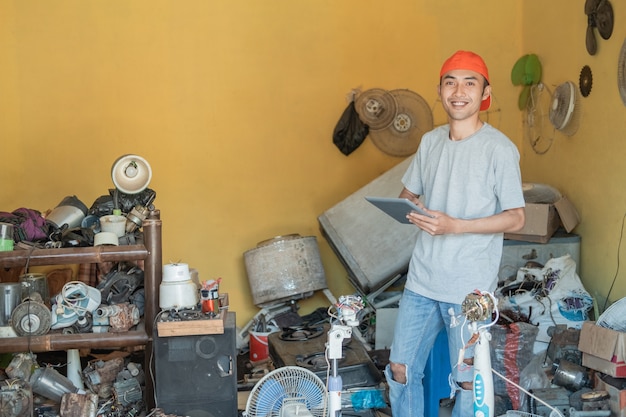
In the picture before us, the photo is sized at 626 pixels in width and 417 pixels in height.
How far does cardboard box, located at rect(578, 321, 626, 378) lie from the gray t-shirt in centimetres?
115

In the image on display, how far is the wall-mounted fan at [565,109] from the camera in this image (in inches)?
196

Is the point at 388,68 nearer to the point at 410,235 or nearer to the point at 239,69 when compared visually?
the point at 239,69

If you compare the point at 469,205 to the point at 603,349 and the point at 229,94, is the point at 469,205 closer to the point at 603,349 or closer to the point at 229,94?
the point at 603,349

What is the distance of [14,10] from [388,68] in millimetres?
3025

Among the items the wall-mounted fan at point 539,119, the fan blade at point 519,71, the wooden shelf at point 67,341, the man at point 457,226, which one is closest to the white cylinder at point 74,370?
the wooden shelf at point 67,341

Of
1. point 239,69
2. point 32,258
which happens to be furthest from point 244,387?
point 239,69

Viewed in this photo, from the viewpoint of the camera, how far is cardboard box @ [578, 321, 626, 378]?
3658 mm

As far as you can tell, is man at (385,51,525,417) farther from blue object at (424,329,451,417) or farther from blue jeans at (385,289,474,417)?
blue object at (424,329,451,417)

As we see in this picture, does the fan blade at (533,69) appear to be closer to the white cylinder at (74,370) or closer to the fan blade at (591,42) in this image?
the fan blade at (591,42)

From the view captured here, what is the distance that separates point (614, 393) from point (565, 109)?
86.6 inches

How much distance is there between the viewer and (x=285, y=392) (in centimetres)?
345

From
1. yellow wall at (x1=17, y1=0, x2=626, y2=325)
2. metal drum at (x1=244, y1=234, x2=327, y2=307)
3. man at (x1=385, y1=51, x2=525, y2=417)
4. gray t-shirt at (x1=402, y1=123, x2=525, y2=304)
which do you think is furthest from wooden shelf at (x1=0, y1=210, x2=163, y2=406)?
yellow wall at (x1=17, y1=0, x2=626, y2=325)

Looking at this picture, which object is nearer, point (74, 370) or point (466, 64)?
point (466, 64)

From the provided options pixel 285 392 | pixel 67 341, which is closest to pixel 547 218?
pixel 285 392
